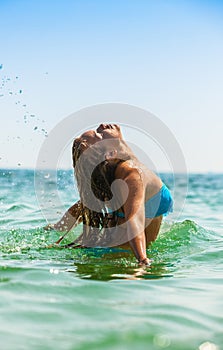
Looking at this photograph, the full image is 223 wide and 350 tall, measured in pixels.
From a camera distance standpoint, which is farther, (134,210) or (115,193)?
(115,193)

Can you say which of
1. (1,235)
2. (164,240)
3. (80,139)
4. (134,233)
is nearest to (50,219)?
(1,235)

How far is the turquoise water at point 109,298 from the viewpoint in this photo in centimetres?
280

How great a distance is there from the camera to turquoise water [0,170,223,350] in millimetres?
2797

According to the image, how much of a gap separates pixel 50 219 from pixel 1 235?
2061 millimetres

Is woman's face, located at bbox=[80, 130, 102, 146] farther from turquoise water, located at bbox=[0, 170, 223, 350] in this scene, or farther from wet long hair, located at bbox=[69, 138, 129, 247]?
turquoise water, located at bbox=[0, 170, 223, 350]

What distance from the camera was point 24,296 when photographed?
3.56 metres

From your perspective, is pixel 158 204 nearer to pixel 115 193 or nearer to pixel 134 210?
pixel 115 193

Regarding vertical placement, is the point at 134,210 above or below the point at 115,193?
below

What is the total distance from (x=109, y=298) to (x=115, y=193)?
1.72 meters

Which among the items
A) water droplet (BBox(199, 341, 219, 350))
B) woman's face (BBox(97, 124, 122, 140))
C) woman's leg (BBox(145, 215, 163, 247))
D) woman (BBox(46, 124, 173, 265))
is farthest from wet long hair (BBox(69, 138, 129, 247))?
water droplet (BBox(199, 341, 219, 350))

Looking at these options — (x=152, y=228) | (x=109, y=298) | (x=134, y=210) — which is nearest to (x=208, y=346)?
(x=109, y=298)

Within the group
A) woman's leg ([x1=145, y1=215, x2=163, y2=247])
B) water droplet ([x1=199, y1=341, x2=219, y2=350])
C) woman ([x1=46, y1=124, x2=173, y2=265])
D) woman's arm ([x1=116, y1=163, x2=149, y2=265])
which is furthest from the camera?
woman's leg ([x1=145, y1=215, x2=163, y2=247])

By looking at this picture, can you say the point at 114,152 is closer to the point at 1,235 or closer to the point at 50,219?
the point at 1,235

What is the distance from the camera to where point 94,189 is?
5293 mm
